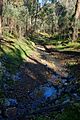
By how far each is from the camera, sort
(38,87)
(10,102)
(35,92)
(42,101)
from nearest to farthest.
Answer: (10,102) → (42,101) → (35,92) → (38,87)

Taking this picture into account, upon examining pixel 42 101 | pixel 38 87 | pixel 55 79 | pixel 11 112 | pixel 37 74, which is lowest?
pixel 55 79

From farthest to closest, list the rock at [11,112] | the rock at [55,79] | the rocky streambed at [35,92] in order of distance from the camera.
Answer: the rock at [55,79]
the rocky streambed at [35,92]
the rock at [11,112]

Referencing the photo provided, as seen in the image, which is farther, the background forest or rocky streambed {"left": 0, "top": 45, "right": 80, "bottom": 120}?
rocky streambed {"left": 0, "top": 45, "right": 80, "bottom": 120}

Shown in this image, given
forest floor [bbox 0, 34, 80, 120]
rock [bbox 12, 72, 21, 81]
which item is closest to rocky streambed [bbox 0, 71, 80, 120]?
forest floor [bbox 0, 34, 80, 120]

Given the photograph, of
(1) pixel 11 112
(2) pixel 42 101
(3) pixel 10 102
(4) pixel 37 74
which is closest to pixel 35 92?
(2) pixel 42 101

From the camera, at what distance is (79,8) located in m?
42.4

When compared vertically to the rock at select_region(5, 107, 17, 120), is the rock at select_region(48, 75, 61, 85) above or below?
below

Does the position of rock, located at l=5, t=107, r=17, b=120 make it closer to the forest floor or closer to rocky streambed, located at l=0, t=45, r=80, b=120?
rocky streambed, located at l=0, t=45, r=80, b=120

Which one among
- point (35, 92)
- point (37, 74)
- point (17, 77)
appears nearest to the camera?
point (35, 92)

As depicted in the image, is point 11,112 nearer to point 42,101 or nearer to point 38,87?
point 42,101

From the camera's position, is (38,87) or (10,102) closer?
(10,102)

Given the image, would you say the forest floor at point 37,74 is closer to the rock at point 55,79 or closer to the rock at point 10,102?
the rock at point 55,79

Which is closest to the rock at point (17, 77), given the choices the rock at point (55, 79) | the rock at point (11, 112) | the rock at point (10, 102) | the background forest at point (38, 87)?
the background forest at point (38, 87)

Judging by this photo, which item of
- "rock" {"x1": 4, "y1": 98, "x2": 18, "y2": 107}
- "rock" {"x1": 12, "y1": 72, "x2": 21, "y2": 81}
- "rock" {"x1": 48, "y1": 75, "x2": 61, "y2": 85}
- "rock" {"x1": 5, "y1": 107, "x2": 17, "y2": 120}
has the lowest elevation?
"rock" {"x1": 48, "y1": 75, "x2": 61, "y2": 85}
